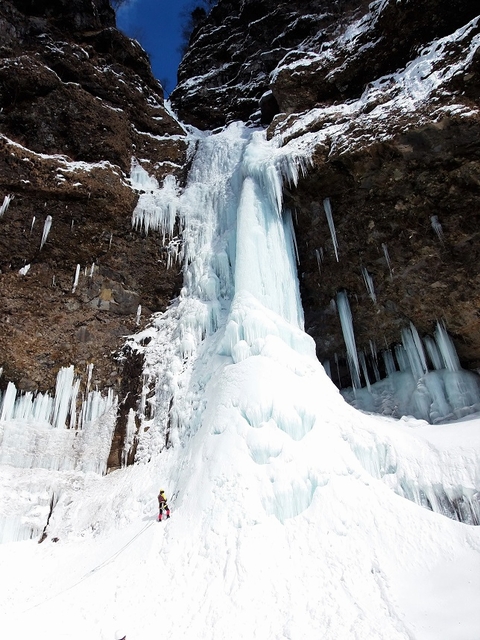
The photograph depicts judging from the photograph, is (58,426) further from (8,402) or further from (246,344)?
(246,344)

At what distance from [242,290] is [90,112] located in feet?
32.8

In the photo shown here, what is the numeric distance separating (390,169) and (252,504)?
33.2 ft

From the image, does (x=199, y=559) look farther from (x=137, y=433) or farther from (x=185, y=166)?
(x=185, y=166)

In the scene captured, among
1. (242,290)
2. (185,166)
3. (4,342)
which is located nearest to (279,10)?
(185,166)

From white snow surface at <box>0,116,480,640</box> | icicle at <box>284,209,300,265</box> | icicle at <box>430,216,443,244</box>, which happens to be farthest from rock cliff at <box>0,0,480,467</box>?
white snow surface at <box>0,116,480,640</box>

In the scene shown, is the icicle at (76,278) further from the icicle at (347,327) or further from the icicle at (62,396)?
the icicle at (347,327)

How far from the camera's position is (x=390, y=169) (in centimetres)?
1256

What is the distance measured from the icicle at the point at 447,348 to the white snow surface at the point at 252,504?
2577 mm

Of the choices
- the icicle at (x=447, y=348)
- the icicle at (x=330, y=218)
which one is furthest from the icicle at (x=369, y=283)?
the icicle at (x=447, y=348)

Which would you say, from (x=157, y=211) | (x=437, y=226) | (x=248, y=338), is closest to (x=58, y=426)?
(x=248, y=338)

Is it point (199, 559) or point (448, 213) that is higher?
point (448, 213)

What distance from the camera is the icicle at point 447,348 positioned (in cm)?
1295

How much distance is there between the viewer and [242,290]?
12.7 m

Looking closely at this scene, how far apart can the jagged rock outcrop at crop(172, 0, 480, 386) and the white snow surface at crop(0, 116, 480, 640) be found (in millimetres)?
1592
